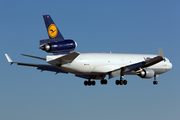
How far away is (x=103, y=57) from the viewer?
45.8 meters

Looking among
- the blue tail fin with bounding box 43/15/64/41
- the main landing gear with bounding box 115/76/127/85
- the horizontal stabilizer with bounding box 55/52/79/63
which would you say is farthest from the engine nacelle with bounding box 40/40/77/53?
the main landing gear with bounding box 115/76/127/85

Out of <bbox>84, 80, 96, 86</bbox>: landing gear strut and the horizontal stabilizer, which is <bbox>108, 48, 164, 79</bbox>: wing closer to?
<bbox>84, 80, 96, 86</bbox>: landing gear strut

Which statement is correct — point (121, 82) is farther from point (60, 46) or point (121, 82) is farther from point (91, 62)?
point (60, 46)

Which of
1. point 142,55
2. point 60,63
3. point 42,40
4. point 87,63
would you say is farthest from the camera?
point 142,55

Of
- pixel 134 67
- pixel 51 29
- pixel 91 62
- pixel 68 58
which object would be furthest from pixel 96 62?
pixel 51 29

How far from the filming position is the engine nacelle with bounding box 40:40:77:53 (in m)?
37.6

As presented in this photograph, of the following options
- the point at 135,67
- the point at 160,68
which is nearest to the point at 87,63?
the point at 135,67

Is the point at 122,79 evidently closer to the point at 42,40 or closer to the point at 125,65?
the point at 125,65

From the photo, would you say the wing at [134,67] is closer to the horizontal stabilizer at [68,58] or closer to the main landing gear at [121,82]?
the main landing gear at [121,82]

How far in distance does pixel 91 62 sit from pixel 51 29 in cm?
770

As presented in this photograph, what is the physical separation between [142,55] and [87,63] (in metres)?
10.9

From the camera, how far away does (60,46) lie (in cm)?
3800

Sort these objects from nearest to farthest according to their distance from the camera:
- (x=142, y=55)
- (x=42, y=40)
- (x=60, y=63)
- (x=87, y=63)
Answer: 1. (x=42, y=40)
2. (x=60, y=63)
3. (x=87, y=63)
4. (x=142, y=55)

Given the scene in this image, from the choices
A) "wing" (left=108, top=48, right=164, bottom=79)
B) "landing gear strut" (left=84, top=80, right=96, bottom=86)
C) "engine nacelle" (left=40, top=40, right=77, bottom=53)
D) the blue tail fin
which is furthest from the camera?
"landing gear strut" (left=84, top=80, right=96, bottom=86)
